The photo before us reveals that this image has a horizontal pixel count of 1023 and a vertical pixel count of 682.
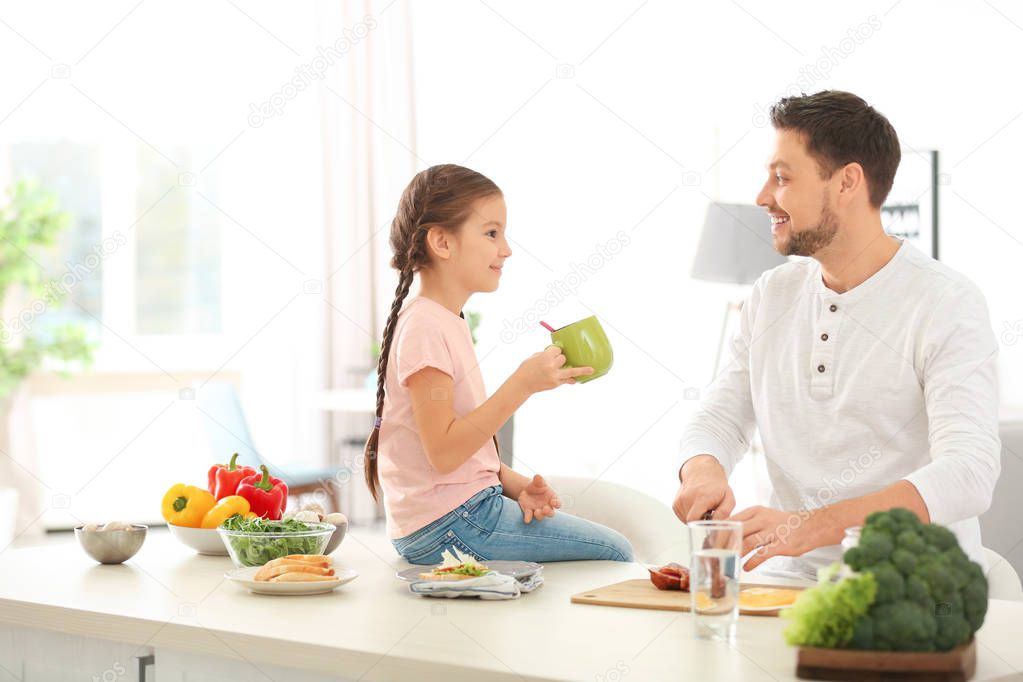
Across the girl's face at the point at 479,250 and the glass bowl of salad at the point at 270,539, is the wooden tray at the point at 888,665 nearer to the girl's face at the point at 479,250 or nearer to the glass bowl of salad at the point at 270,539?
the glass bowl of salad at the point at 270,539

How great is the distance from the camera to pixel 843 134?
2041mm

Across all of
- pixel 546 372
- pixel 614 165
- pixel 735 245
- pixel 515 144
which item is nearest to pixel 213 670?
pixel 546 372

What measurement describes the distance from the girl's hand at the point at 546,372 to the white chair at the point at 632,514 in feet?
1.36

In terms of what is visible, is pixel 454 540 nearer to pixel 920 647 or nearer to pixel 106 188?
pixel 920 647

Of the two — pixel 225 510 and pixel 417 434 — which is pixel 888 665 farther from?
pixel 225 510

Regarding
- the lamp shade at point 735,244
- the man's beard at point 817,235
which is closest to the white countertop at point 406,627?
the man's beard at point 817,235

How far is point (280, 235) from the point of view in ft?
20.8

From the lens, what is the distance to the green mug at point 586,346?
5.62 ft

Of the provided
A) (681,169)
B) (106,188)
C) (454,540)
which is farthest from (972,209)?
(106,188)

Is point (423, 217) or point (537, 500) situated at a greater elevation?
point (423, 217)

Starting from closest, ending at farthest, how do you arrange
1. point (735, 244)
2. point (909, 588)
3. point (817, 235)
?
point (909, 588) → point (817, 235) → point (735, 244)

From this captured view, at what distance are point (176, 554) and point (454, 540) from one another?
47cm

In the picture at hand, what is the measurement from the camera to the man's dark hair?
80.3 inches

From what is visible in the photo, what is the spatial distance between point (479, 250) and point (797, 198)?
1.93 feet
